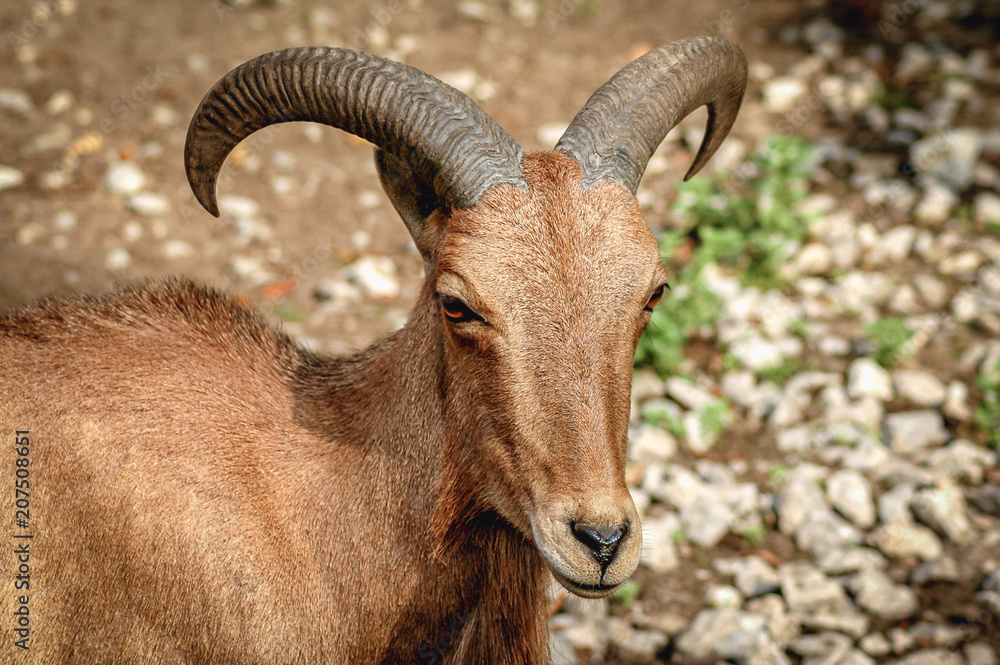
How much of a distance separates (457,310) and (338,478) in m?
1.04

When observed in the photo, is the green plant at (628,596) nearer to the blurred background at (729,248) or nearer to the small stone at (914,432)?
the blurred background at (729,248)

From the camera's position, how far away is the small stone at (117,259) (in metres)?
7.75

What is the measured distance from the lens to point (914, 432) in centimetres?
616

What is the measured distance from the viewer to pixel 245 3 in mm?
10664

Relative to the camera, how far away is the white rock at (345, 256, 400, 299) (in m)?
7.78

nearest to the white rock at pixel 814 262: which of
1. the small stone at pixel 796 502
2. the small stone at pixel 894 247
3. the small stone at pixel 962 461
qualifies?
the small stone at pixel 894 247

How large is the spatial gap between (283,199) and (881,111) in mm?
6272

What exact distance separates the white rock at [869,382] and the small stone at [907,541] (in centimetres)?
120

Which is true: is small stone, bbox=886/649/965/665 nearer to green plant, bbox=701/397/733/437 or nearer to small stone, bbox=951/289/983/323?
green plant, bbox=701/397/733/437

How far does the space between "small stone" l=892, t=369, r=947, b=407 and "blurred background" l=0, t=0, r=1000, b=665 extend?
0.03m

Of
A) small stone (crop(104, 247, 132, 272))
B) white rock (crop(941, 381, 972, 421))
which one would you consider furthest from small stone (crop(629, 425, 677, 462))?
small stone (crop(104, 247, 132, 272))

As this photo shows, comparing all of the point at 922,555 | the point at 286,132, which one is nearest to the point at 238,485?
the point at 922,555

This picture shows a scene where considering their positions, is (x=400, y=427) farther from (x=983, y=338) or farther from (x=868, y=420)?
(x=983, y=338)

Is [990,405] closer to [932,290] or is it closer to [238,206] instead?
[932,290]
